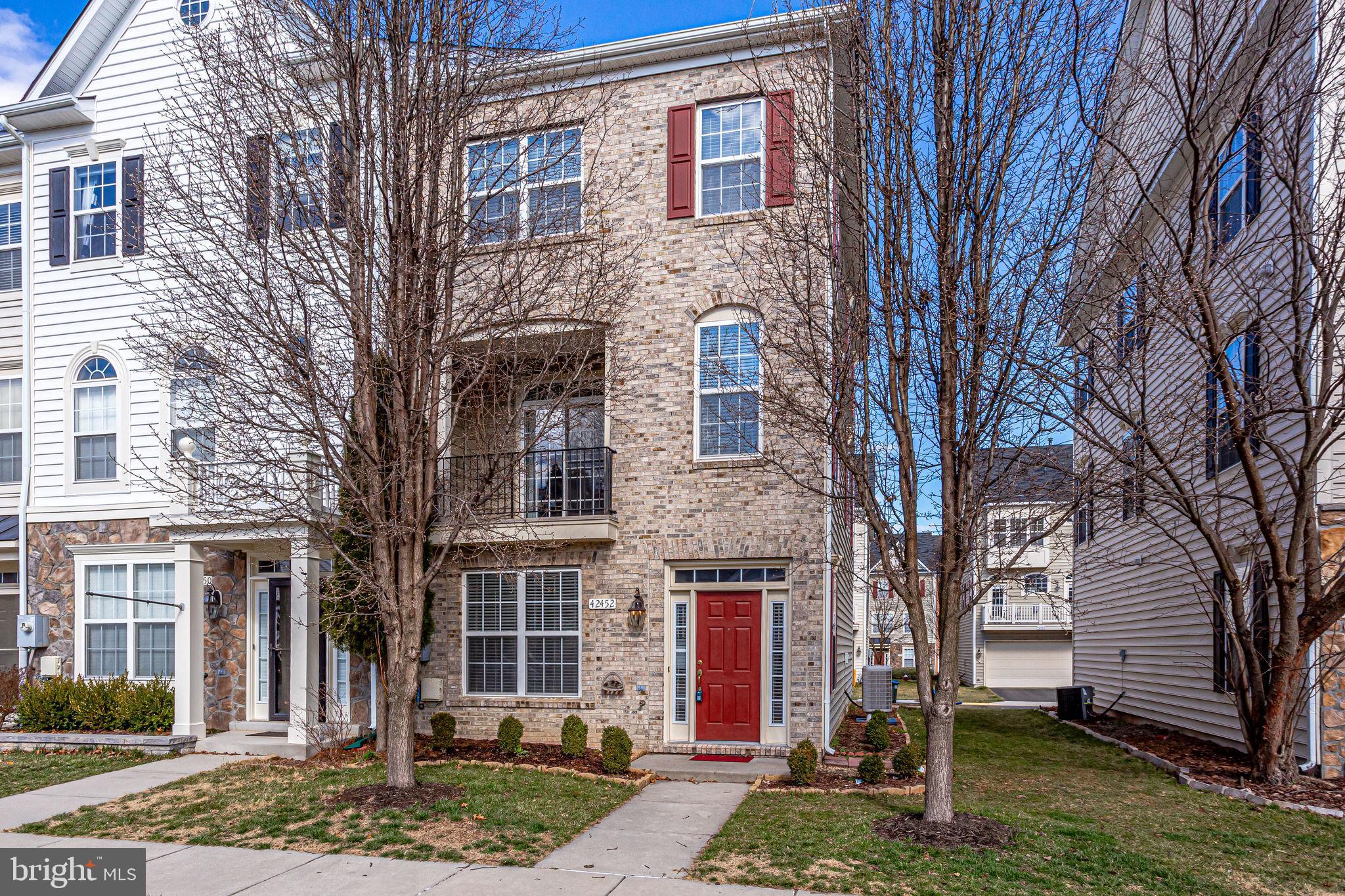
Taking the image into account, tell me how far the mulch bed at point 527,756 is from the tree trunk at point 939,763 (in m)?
3.68

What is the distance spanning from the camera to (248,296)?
29.6ft

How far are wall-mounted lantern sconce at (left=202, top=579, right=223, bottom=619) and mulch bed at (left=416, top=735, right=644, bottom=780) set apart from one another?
3.54m

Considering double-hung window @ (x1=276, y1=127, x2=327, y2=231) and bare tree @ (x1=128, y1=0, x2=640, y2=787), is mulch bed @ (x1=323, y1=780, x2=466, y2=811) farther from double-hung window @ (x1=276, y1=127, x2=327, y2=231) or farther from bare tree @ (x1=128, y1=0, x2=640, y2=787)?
double-hung window @ (x1=276, y1=127, x2=327, y2=231)

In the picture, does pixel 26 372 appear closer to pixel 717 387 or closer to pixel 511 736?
pixel 511 736

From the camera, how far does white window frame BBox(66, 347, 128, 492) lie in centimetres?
1376

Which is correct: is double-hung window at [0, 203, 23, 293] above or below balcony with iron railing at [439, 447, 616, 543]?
above

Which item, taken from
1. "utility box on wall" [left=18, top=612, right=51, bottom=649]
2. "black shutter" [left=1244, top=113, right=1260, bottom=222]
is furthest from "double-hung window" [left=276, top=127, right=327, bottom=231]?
"black shutter" [left=1244, top=113, right=1260, bottom=222]

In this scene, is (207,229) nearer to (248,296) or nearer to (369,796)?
(248,296)

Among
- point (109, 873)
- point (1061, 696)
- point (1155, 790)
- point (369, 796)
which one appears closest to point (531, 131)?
point (369, 796)

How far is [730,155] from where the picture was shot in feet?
40.4

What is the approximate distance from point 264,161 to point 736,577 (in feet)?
23.6

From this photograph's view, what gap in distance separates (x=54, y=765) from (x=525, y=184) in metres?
9.03
